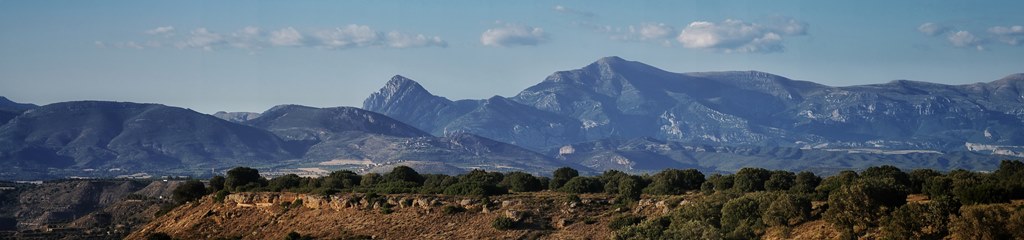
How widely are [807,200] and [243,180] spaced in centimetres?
4934

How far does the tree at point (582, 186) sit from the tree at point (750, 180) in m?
9.71

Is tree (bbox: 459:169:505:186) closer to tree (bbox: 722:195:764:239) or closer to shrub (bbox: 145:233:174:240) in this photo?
shrub (bbox: 145:233:174:240)

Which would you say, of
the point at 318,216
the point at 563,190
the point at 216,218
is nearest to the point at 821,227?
the point at 563,190

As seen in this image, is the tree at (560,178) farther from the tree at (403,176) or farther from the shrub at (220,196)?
the shrub at (220,196)

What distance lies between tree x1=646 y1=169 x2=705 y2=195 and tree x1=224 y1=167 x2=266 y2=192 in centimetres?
2937

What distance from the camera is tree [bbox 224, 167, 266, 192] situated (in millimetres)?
84100

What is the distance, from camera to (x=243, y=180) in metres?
89.2

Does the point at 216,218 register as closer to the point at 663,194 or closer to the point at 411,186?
the point at 411,186

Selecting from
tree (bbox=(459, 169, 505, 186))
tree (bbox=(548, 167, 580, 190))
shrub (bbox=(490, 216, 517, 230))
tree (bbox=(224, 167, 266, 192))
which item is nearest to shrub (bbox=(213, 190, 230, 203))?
tree (bbox=(224, 167, 266, 192))

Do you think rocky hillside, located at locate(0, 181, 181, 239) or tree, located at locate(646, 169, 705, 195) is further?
rocky hillside, located at locate(0, 181, 181, 239)

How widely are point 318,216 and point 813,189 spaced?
88.8 feet

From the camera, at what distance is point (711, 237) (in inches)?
1909

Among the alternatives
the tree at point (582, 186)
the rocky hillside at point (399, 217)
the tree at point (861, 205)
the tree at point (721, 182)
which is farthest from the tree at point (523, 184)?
the tree at point (861, 205)

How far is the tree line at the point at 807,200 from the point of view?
43750 mm
